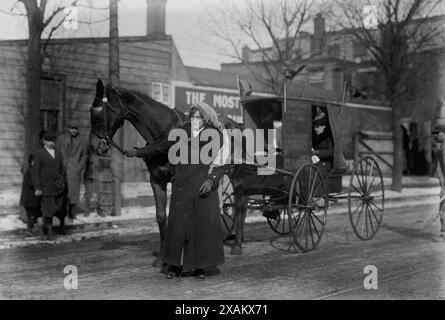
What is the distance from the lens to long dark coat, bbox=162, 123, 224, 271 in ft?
21.4

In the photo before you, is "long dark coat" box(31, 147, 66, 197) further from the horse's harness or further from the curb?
the horse's harness

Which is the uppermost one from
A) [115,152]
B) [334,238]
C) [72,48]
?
[72,48]

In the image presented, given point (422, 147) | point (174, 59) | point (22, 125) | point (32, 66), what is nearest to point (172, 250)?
point (32, 66)

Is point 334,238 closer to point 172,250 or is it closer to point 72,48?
point 172,250

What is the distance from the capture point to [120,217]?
12539 mm

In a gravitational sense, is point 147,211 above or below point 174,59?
below

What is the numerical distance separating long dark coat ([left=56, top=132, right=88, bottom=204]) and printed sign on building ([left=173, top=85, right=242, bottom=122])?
11.6 feet

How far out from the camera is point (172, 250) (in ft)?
21.5

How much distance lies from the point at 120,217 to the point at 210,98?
5.11m

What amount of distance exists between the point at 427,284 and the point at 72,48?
14802 millimetres

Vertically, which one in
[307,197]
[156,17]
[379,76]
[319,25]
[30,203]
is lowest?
[30,203]

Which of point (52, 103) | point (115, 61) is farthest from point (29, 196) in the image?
point (52, 103)

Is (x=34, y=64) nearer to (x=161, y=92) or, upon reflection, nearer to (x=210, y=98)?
(x=210, y=98)

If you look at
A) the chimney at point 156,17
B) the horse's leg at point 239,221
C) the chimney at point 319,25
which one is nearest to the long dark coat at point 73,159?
the horse's leg at point 239,221
